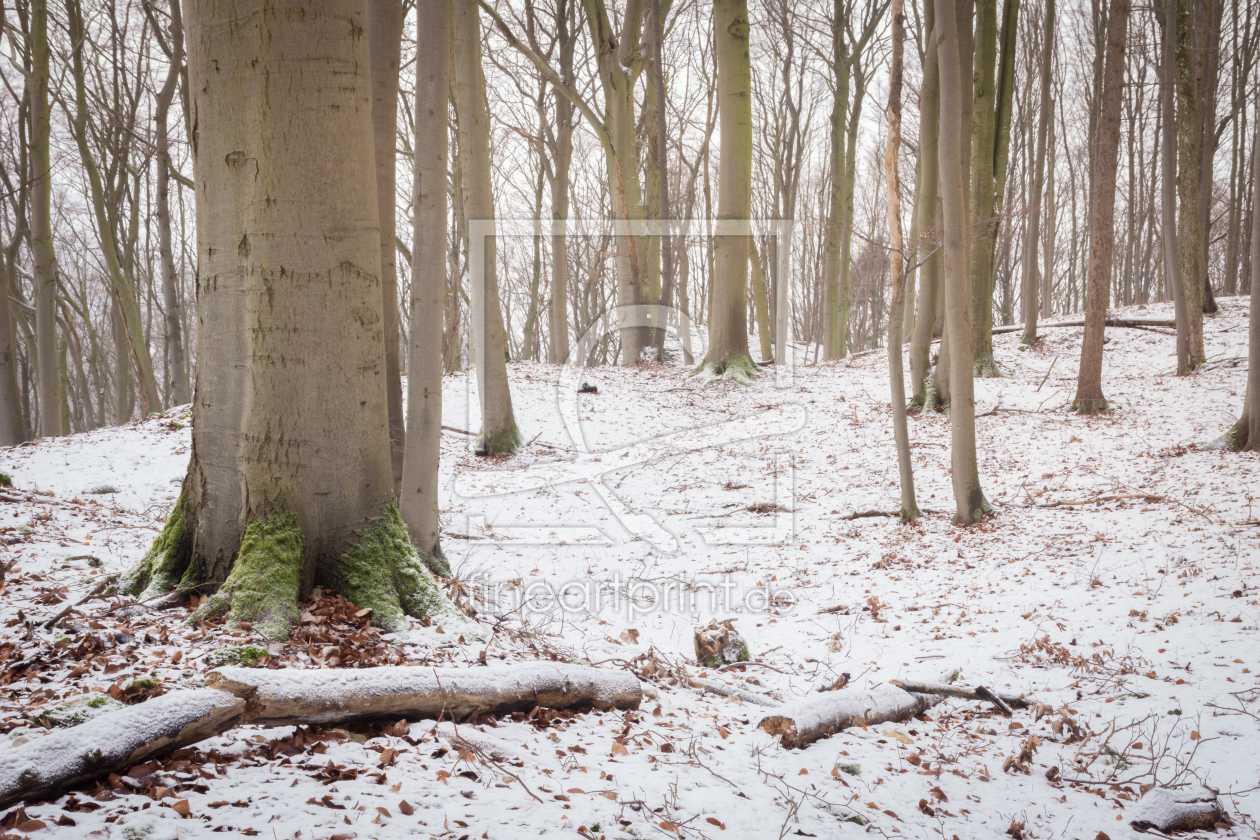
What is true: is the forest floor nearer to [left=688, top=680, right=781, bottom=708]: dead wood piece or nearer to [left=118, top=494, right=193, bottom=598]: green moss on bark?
[left=688, top=680, right=781, bottom=708]: dead wood piece

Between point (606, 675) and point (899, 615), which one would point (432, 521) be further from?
point (899, 615)

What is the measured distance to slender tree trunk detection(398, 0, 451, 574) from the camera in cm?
488

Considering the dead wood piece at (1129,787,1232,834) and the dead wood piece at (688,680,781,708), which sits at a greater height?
the dead wood piece at (1129,787,1232,834)

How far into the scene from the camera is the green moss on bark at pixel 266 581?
311cm

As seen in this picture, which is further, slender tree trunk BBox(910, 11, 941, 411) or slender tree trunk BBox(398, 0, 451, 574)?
slender tree trunk BBox(910, 11, 941, 411)

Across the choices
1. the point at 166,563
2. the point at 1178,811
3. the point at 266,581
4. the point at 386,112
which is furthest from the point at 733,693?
the point at 386,112

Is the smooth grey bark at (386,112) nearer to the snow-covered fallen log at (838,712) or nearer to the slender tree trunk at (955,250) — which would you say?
the snow-covered fallen log at (838,712)

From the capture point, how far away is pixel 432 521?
5.08 meters

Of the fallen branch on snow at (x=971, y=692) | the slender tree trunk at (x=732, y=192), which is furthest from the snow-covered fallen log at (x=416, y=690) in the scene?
the slender tree trunk at (x=732, y=192)

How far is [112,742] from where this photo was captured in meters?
1.88

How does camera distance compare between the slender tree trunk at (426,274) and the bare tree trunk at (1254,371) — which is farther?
the bare tree trunk at (1254,371)

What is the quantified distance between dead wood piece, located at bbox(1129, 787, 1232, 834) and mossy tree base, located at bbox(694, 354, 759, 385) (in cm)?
1134

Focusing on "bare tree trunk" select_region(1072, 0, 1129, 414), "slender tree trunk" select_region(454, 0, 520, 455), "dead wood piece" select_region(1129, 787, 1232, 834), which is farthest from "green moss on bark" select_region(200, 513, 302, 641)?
"bare tree trunk" select_region(1072, 0, 1129, 414)

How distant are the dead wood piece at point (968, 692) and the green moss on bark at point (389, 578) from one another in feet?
9.33
